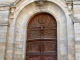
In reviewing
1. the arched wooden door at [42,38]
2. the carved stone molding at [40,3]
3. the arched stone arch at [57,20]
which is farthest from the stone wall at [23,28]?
the arched wooden door at [42,38]

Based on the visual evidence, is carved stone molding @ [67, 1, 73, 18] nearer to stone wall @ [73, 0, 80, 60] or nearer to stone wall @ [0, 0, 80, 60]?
stone wall @ [0, 0, 80, 60]

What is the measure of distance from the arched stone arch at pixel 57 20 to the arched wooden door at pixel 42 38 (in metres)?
0.29

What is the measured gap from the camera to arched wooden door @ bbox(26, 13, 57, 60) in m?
9.62

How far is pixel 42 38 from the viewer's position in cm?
984

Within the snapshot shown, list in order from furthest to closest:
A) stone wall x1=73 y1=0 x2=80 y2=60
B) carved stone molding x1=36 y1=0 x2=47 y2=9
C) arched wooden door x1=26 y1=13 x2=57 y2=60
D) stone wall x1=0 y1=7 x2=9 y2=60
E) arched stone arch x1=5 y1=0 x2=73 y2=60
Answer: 1. carved stone molding x1=36 y1=0 x2=47 y2=9
2. arched wooden door x1=26 y1=13 x2=57 y2=60
3. stone wall x1=0 y1=7 x2=9 y2=60
4. arched stone arch x1=5 y1=0 x2=73 y2=60
5. stone wall x1=73 y1=0 x2=80 y2=60

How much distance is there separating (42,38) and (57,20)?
121cm

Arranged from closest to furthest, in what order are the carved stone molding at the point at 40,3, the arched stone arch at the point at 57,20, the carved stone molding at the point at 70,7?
the arched stone arch at the point at 57,20 < the carved stone molding at the point at 70,7 < the carved stone molding at the point at 40,3

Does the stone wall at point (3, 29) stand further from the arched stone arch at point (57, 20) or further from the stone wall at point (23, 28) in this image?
the arched stone arch at point (57, 20)

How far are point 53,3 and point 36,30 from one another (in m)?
1.70

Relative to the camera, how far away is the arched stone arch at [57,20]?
927 cm

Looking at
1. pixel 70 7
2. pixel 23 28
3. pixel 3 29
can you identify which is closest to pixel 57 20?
pixel 70 7

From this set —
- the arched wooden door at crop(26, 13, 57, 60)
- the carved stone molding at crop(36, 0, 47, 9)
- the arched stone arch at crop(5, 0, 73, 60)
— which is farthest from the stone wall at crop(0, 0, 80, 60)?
the arched wooden door at crop(26, 13, 57, 60)

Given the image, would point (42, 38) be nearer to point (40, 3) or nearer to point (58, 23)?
point (58, 23)

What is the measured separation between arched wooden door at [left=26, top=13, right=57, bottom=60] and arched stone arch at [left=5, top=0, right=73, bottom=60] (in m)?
0.29
